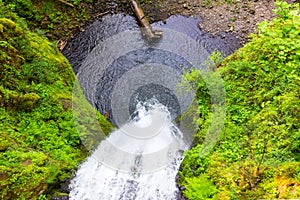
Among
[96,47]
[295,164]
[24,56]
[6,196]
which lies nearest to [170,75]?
[96,47]

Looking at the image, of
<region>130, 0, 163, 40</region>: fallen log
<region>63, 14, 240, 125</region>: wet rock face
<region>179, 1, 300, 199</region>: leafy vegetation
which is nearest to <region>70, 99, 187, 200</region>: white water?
<region>179, 1, 300, 199</region>: leafy vegetation

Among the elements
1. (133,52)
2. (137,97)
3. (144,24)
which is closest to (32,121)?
(137,97)

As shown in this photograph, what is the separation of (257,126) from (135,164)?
3208mm

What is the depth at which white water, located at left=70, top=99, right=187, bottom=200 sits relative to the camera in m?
6.67

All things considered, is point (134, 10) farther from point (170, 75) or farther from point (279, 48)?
point (279, 48)

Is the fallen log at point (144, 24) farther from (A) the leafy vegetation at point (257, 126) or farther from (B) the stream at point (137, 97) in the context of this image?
(A) the leafy vegetation at point (257, 126)

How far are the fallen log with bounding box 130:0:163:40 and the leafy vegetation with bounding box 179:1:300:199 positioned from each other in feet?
14.7

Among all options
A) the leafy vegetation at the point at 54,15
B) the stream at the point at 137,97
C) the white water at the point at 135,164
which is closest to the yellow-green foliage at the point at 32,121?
the white water at the point at 135,164

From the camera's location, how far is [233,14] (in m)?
12.8

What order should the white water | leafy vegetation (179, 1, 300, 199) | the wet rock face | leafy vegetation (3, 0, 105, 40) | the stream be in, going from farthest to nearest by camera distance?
leafy vegetation (3, 0, 105, 40) → the wet rock face → the stream → the white water → leafy vegetation (179, 1, 300, 199)

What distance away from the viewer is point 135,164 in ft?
24.5

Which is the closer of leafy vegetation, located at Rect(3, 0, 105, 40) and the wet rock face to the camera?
the wet rock face

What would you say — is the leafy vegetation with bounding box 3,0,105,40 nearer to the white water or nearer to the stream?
the stream

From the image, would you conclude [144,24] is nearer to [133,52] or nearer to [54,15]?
[133,52]
